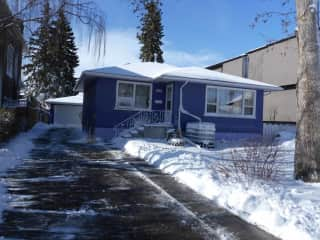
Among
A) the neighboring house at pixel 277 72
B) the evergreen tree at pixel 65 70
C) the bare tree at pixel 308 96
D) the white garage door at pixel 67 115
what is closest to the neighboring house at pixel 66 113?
the white garage door at pixel 67 115

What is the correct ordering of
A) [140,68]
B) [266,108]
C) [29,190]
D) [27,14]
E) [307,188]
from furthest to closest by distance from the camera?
[266,108] → [140,68] → [27,14] → [307,188] → [29,190]

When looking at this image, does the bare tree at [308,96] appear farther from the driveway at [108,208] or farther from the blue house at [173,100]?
the blue house at [173,100]

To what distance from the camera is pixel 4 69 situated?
2148cm

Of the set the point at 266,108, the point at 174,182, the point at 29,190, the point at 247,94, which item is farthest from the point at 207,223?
the point at 266,108

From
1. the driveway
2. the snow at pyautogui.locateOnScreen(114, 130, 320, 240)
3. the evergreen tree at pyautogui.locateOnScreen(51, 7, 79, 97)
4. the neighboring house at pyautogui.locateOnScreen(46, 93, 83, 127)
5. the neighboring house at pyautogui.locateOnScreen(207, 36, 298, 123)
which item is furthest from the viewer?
the evergreen tree at pyautogui.locateOnScreen(51, 7, 79, 97)

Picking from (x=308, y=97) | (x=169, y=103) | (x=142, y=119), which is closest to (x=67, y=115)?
(x=142, y=119)

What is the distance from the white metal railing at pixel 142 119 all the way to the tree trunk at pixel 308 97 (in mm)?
10866

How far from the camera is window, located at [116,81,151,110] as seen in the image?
1905 cm

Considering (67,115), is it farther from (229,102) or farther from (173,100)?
(229,102)

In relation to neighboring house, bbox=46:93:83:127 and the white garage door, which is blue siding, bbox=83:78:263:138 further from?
the white garage door

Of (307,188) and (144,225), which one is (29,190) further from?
(307,188)

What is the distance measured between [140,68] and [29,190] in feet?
49.6

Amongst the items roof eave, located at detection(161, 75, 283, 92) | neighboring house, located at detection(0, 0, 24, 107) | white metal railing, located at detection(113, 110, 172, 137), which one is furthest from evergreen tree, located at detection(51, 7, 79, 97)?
roof eave, located at detection(161, 75, 283, 92)

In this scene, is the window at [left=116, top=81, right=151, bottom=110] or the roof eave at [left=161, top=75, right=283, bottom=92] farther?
the window at [left=116, top=81, right=151, bottom=110]
